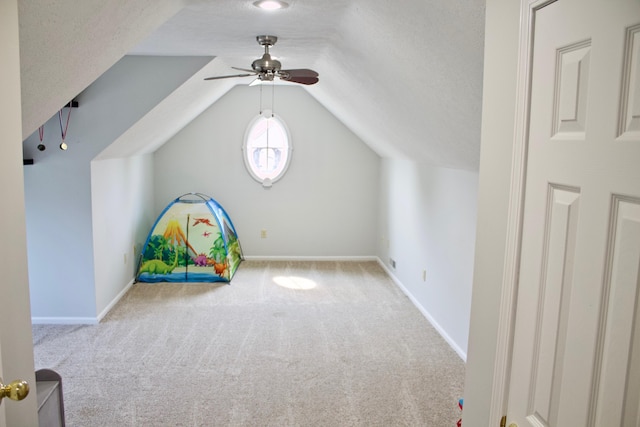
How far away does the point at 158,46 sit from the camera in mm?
3670

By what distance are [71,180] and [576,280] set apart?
13.4ft

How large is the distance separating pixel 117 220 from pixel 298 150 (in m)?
2.53

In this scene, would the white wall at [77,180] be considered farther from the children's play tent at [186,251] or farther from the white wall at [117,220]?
the children's play tent at [186,251]

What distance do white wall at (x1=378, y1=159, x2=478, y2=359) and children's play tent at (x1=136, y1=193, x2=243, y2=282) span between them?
6.46 feet

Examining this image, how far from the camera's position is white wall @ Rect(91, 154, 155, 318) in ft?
14.3

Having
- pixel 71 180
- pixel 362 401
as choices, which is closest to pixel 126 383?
pixel 362 401

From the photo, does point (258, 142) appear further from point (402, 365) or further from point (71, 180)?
point (402, 365)

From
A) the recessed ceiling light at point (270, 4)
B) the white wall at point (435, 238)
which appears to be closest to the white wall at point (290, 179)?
the white wall at point (435, 238)

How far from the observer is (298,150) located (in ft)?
21.5

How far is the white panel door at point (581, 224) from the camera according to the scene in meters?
0.82

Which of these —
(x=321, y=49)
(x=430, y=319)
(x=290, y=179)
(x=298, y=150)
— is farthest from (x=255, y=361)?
(x=298, y=150)

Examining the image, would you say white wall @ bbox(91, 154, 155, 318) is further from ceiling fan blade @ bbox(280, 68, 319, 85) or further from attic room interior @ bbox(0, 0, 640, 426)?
ceiling fan blade @ bbox(280, 68, 319, 85)

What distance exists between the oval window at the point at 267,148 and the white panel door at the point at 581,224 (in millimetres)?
5544

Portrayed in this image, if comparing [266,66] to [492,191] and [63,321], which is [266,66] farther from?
[63,321]
